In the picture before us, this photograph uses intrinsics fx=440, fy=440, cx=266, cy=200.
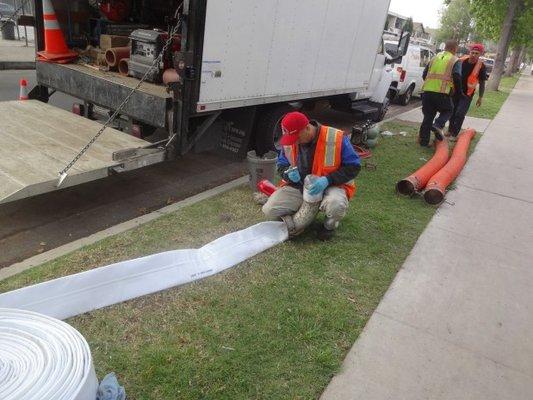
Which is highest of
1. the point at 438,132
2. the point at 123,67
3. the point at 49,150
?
the point at 123,67

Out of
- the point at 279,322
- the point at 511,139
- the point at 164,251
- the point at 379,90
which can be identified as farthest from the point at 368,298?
the point at 511,139

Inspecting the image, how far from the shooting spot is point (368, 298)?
3414 mm

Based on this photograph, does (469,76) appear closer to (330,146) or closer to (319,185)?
(330,146)

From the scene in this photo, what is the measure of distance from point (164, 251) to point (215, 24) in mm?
2209

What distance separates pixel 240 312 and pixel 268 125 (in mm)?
3468

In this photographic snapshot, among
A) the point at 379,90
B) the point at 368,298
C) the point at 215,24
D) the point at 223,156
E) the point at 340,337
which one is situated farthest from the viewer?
the point at 379,90

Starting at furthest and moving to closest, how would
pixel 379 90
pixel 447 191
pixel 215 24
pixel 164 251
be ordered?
1. pixel 379 90
2. pixel 447 191
3. pixel 215 24
4. pixel 164 251

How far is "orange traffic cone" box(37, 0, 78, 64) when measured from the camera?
5.53 meters

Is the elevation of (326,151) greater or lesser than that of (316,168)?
greater

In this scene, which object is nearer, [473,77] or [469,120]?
[473,77]

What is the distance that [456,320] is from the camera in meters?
3.29

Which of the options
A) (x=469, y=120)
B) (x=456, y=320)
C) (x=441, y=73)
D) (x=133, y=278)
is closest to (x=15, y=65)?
(x=441, y=73)

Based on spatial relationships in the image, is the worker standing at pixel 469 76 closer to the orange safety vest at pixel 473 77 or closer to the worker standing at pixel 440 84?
the orange safety vest at pixel 473 77

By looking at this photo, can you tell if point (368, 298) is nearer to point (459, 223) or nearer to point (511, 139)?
point (459, 223)
